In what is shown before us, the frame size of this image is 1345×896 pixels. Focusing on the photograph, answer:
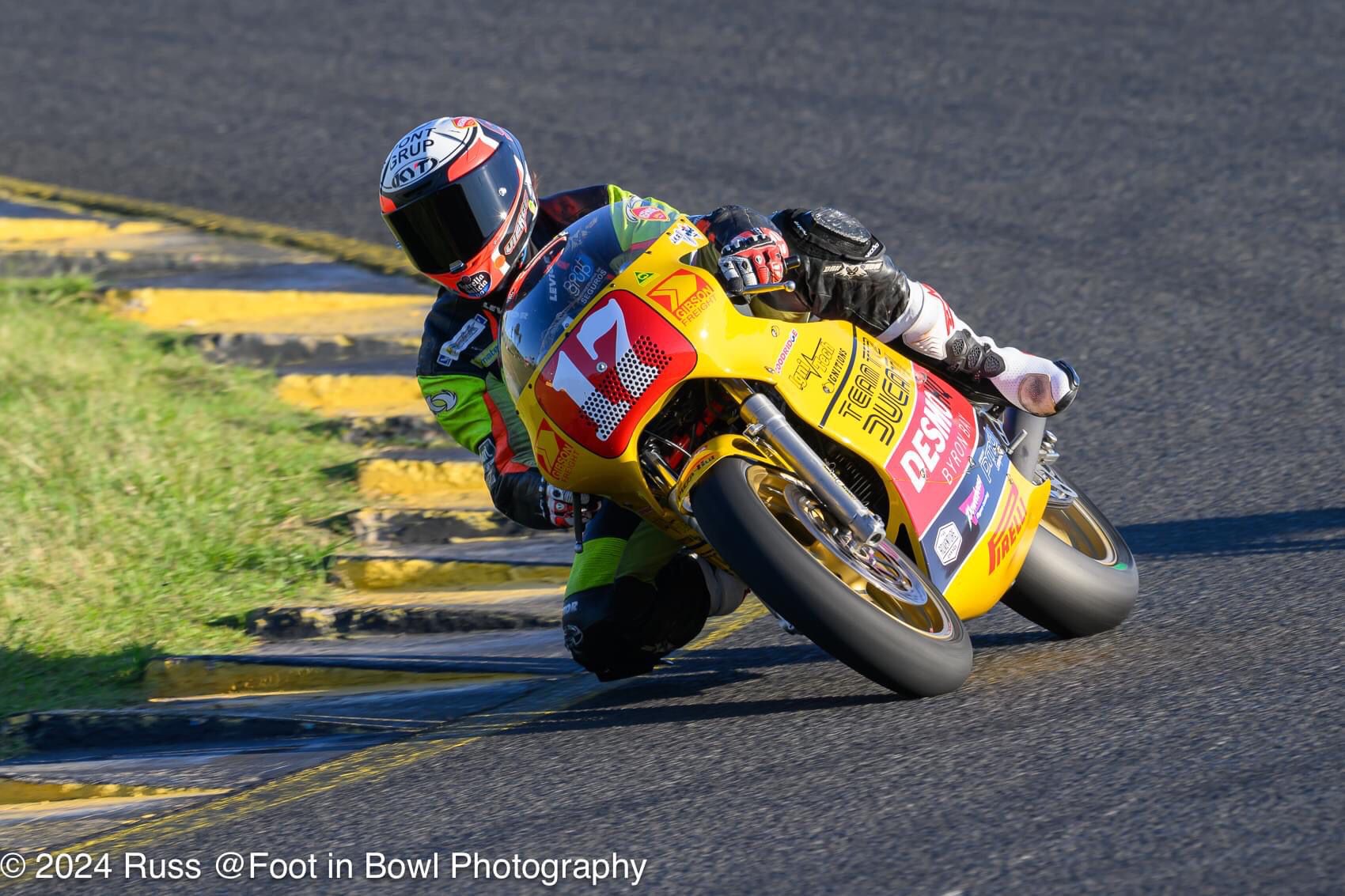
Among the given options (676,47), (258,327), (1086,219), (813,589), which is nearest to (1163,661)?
(813,589)

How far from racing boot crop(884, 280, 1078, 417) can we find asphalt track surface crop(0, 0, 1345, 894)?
61 centimetres

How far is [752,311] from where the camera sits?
427 cm

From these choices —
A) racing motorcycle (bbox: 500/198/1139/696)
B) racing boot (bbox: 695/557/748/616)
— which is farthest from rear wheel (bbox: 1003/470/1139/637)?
racing boot (bbox: 695/557/748/616)

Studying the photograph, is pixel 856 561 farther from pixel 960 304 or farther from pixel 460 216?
pixel 960 304

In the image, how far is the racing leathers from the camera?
14.2ft

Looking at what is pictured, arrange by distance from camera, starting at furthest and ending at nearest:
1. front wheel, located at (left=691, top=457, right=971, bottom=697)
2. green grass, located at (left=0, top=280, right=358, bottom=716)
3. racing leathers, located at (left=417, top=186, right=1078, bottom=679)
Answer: green grass, located at (left=0, top=280, right=358, bottom=716), racing leathers, located at (left=417, top=186, right=1078, bottom=679), front wheel, located at (left=691, top=457, right=971, bottom=697)

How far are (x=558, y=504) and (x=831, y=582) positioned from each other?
109cm

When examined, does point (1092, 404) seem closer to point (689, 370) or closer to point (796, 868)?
point (689, 370)

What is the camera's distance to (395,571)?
19.4 ft

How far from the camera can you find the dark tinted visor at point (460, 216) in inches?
183

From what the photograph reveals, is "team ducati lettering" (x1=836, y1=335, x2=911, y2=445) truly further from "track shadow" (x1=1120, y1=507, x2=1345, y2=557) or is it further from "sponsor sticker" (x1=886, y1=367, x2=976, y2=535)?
"track shadow" (x1=1120, y1=507, x2=1345, y2=557)

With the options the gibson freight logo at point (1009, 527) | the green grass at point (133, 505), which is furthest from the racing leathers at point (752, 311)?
the green grass at point (133, 505)

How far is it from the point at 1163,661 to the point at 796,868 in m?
1.34

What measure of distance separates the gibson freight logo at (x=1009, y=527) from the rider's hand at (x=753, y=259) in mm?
839
